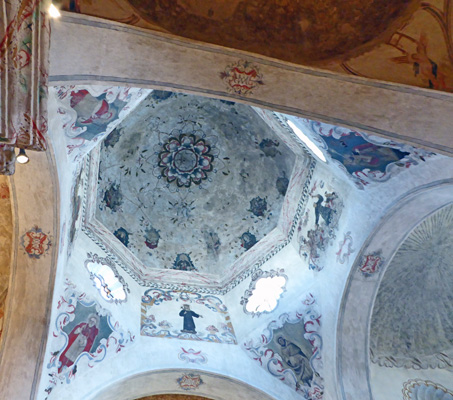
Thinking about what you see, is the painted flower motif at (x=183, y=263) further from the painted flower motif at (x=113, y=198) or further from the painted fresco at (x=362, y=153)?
the painted fresco at (x=362, y=153)

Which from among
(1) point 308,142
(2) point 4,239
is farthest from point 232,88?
(2) point 4,239

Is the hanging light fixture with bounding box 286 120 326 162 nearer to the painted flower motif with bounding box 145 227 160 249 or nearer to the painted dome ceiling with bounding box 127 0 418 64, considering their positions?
the painted dome ceiling with bounding box 127 0 418 64

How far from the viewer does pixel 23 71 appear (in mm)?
3119

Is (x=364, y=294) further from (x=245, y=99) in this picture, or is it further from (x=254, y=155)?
(x=245, y=99)

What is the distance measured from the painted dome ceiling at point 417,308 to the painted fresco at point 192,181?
132 inches

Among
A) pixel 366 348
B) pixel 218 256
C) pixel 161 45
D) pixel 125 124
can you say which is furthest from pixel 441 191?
pixel 125 124

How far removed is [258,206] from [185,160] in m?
2.42

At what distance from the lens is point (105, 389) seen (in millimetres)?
9281

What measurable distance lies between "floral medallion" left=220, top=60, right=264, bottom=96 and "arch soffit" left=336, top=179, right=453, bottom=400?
4.61 metres

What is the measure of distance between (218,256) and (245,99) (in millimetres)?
7319

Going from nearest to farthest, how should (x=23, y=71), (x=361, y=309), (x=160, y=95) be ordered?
(x=23, y=71), (x=361, y=309), (x=160, y=95)

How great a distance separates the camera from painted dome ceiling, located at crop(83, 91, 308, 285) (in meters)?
11.6

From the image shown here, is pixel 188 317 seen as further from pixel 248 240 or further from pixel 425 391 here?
pixel 425 391

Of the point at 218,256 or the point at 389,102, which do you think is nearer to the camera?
the point at 389,102
